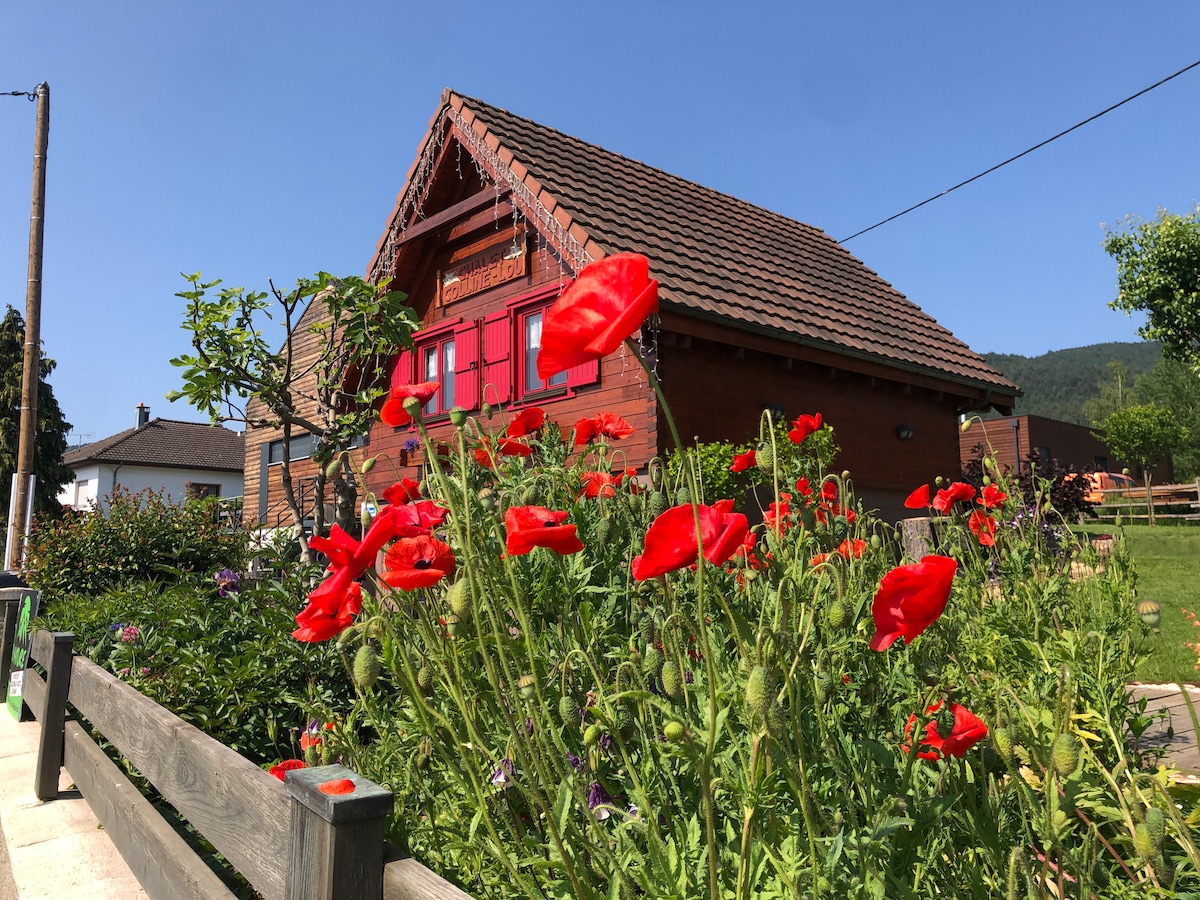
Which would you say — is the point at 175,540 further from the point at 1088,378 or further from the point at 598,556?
the point at 1088,378

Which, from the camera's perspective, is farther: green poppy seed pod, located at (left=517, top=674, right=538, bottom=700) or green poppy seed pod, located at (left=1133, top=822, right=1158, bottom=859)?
green poppy seed pod, located at (left=517, top=674, right=538, bottom=700)

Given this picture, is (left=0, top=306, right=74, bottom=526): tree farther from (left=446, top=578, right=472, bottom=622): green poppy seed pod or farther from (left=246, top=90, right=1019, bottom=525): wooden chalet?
(left=446, top=578, right=472, bottom=622): green poppy seed pod

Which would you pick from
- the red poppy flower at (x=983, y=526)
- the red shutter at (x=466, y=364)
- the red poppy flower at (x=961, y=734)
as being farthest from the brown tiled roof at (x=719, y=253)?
the red poppy flower at (x=961, y=734)

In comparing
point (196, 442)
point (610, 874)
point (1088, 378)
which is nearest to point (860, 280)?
point (610, 874)

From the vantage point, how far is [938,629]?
1.40 m

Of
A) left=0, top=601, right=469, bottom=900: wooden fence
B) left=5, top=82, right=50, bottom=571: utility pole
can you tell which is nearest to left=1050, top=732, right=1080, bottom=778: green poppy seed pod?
left=0, top=601, right=469, bottom=900: wooden fence

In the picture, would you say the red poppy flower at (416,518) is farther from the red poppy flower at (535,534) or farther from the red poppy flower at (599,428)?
the red poppy flower at (599,428)

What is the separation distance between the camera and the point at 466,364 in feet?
34.0

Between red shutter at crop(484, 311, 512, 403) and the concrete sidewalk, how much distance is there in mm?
6097

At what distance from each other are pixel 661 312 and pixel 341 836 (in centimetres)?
615

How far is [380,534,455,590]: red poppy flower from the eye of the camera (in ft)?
4.42

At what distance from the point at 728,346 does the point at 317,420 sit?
9.28 meters

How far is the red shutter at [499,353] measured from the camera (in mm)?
9586

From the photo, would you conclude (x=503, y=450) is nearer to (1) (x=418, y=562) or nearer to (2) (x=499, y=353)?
(1) (x=418, y=562)
